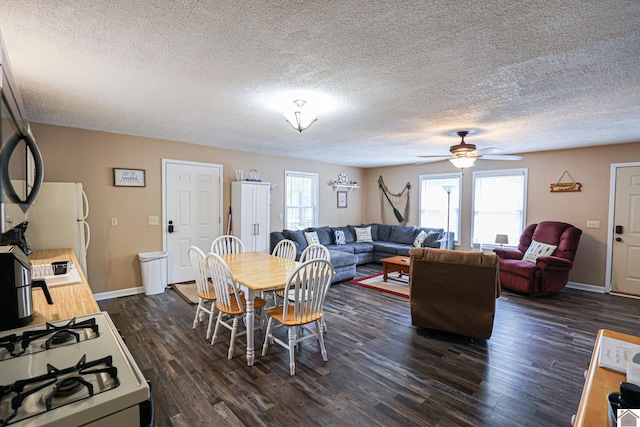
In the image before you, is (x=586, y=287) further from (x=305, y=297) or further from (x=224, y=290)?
(x=224, y=290)

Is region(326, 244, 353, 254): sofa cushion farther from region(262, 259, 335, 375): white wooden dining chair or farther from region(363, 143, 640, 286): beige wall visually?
region(262, 259, 335, 375): white wooden dining chair

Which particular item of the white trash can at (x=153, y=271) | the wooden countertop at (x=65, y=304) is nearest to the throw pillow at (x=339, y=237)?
the white trash can at (x=153, y=271)

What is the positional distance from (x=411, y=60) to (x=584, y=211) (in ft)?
16.5

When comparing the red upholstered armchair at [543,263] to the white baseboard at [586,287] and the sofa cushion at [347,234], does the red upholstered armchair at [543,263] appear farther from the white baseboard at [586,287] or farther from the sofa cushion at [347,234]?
the sofa cushion at [347,234]

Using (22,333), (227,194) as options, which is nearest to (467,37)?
(22,333)

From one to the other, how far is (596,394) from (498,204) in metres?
5.90

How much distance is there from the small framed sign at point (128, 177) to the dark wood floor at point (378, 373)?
5.97 feet

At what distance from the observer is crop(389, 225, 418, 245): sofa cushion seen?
23.7ft

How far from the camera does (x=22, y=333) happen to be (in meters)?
1.21

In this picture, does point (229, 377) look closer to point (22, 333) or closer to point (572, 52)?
point (22, 333)

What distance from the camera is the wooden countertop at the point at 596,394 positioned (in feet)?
2.85

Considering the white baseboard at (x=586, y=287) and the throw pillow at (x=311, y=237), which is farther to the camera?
the throw pillow at (x=311, y=237)

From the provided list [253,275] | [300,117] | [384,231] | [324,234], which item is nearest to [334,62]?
[300,117]

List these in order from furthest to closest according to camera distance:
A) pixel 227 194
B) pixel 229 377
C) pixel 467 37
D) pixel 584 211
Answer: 1. pixel 227 194
2. pixel 584 211
3. pixel 229 377
4. pixel 467 37
